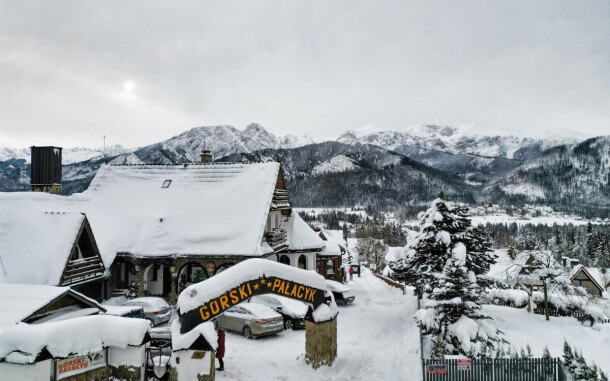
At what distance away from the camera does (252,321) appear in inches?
756

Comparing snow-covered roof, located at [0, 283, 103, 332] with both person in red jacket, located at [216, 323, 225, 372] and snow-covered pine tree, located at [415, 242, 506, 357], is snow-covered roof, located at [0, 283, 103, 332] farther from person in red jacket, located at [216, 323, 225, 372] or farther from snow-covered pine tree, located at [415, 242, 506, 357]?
snow-covered pine tree, located at [415, 242, 506, 357]

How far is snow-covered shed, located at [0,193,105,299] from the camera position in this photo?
1916 cm

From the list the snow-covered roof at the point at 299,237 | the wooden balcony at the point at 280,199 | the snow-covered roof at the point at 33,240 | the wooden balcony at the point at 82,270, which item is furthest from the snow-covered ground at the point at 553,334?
the snow-covered roof at the point at 33,240

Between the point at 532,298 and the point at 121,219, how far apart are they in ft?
91.6

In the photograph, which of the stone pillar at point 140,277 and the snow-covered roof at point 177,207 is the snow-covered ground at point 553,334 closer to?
the snow-covered roof at point 177,207

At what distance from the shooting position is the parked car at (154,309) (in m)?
21.1

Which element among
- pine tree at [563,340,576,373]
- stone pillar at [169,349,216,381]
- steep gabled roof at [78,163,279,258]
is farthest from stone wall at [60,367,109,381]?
steep gabled roof at [78,163,279,258]

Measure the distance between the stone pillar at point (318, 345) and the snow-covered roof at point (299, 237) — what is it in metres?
16.3

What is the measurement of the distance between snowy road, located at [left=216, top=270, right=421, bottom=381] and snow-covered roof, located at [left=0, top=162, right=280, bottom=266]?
7.32 m

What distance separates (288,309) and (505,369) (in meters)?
Answer: 10.3

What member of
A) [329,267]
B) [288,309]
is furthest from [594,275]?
[288,309]

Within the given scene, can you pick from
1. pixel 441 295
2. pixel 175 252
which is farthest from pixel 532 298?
pixel 175 252

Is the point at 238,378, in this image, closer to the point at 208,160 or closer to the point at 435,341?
the point at 435,341

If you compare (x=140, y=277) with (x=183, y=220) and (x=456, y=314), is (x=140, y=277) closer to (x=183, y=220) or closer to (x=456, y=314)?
(x=183, y=220)
